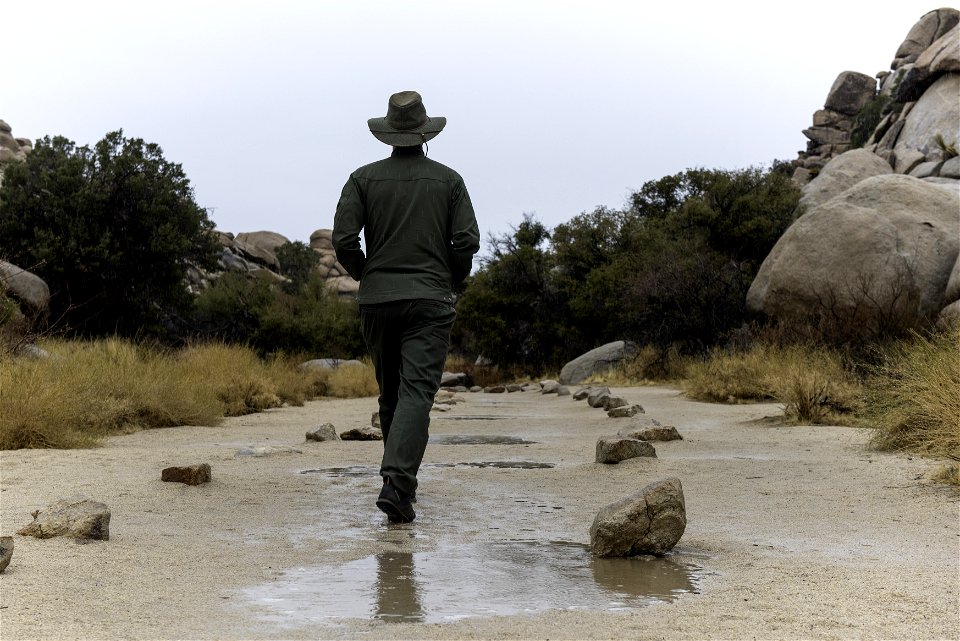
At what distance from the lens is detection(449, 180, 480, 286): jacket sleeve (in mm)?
6277

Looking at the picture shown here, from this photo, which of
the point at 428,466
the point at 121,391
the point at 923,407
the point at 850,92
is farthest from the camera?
the point at 850,92

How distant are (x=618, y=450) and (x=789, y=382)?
5173mm

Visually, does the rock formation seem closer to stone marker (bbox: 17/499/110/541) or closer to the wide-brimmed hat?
the wide-brimmed hat

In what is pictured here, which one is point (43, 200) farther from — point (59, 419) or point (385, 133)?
point (385, 133)

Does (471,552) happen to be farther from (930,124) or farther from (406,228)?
(930,124)

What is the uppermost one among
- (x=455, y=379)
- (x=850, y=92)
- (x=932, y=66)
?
(x=850, y=92)

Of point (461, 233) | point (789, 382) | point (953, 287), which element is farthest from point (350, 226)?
point (953, 287)

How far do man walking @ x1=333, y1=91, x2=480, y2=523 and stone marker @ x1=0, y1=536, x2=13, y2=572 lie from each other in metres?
2.28

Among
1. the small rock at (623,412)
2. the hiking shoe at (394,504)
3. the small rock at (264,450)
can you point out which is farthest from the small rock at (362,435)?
the hiking shoe at (394,504)

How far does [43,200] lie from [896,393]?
27711 millimetres

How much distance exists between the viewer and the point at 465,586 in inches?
161

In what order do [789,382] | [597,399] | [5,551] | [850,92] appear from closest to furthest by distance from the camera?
[5,551]
[789,382]
[597,399]
[850,92]

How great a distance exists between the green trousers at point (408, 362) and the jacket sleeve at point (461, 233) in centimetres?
27

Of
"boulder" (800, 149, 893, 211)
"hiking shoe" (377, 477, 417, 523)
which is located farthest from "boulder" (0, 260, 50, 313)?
"boulder" (800, 149, 893, 211)
